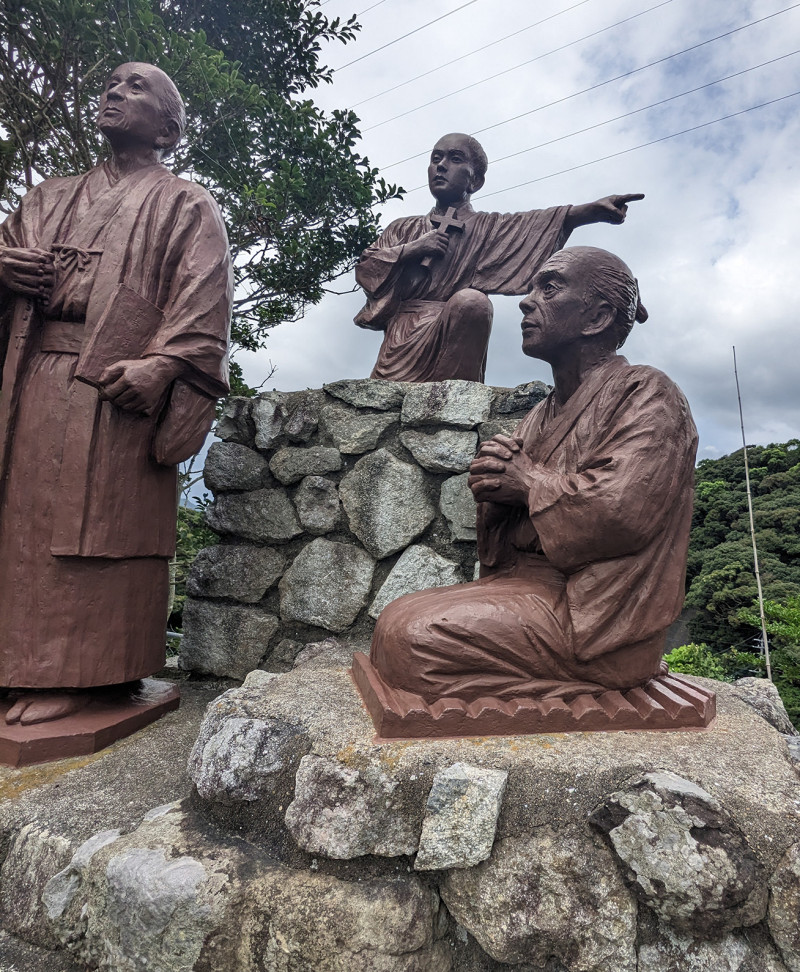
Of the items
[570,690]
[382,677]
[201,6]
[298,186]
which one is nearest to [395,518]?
[382,677]

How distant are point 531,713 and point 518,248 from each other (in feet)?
9.49

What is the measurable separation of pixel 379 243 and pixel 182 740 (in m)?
3.15

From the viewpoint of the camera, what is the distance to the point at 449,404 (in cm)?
297

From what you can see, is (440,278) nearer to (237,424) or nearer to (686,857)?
(237,424)

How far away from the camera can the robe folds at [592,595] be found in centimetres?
165

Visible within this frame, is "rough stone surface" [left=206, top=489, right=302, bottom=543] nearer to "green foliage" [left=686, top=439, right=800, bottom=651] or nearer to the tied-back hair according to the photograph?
the tied-back hair

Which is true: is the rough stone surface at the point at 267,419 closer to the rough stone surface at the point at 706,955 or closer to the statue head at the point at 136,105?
the statue head at the point at 136,105

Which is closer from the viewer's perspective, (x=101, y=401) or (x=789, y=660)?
(x=101, y=401)

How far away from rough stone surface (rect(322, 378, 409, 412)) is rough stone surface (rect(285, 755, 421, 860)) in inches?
78.4

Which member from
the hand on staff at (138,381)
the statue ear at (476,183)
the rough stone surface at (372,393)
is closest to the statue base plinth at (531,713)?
the hand on staff at (138,381)

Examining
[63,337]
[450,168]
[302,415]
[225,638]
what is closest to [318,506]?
[302,415]

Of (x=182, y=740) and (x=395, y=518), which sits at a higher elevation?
(x=395, y=518)

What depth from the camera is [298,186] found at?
4.41 m

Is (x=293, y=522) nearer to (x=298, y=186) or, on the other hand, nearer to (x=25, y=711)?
(x=25, y=711)
